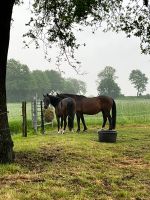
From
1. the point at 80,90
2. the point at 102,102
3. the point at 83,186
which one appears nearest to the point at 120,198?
the point at 83,186

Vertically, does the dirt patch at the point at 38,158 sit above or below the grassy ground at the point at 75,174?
above

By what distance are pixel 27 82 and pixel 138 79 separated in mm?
42238

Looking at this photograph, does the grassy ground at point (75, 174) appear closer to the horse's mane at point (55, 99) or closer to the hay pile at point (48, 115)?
the horse's mane at point (55, 99)

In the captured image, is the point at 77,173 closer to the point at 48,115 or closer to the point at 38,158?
the point at 38,158

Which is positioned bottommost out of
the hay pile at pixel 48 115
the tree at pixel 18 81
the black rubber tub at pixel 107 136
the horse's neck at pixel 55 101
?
the black rubber tub at pixel 107 136

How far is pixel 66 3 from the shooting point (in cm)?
1380

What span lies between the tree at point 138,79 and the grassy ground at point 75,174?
127126 millimetres

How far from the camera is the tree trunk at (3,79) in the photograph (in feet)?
36.9

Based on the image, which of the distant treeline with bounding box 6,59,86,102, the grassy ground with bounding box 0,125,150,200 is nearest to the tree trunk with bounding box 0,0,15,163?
the grassy ground with bounding box 0,125,150,200

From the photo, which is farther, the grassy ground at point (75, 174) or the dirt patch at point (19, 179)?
the dirt patch at point (19, 179)

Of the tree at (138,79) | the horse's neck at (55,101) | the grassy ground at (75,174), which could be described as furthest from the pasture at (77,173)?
the tree at (138,79)

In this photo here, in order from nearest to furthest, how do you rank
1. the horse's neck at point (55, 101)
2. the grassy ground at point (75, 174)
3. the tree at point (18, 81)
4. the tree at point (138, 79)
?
the grassy ground at point (75, 174) → the horse's neck at point (55, 101) → the tree at point (18, 81) → the tree at point (138, 79)

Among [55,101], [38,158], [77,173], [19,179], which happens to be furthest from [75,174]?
[55,101]

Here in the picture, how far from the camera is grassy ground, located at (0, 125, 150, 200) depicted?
850 centimetres
